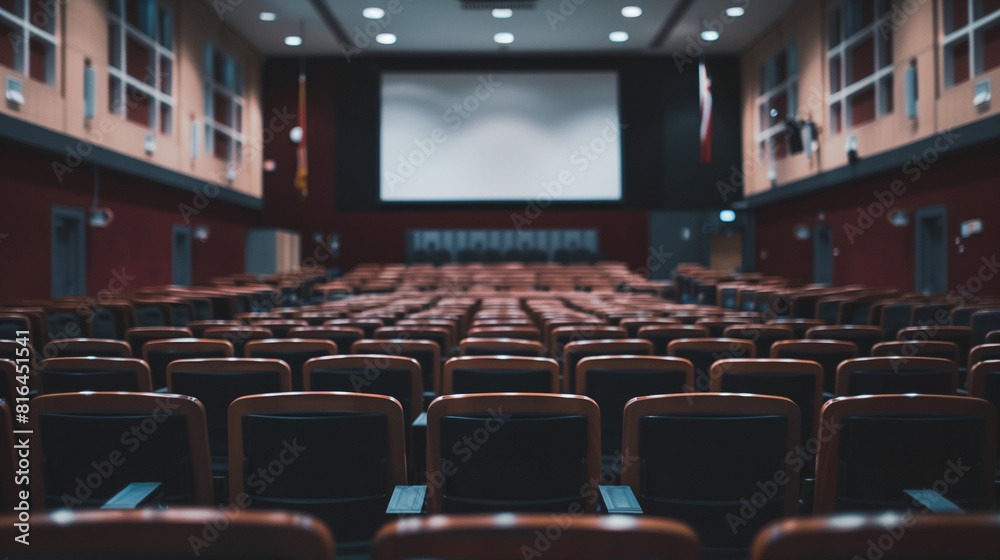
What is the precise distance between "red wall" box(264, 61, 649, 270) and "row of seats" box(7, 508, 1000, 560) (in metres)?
18.7

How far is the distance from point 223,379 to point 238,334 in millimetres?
1733

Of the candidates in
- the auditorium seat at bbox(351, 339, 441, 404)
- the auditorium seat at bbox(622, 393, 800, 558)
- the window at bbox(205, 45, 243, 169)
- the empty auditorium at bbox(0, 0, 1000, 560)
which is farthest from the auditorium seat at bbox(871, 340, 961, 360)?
the window at bbox(205, 45, 243, 169)

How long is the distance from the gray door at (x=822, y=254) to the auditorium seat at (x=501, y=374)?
13245 millimetres

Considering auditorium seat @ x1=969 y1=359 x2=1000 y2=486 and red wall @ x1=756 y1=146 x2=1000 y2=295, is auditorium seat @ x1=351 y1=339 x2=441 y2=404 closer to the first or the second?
auditorium seat @ x1=969 y1=359 x2=1000 y2=486

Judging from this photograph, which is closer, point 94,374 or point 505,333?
point 94,374

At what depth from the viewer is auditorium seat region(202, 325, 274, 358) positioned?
14.8ft

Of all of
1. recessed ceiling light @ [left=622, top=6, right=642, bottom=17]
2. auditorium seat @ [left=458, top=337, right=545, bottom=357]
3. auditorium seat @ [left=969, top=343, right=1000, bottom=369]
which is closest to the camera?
auditorium seat @ [left=969, top=343, right=1000, bottom=369]

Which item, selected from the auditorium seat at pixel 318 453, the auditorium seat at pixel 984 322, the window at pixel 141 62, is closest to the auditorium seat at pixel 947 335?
the auditorium seat at pixel 984 322

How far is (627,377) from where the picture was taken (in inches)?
118

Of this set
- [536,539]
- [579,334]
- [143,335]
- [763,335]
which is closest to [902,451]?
[536,539]

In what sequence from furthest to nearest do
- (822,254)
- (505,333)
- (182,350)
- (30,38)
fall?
(822,254) < (30,38) < (505,333) < (182,350)

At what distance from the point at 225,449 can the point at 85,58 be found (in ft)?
33.5

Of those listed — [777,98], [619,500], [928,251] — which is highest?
[777,98]

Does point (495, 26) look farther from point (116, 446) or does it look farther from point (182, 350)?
point (116, 446)
